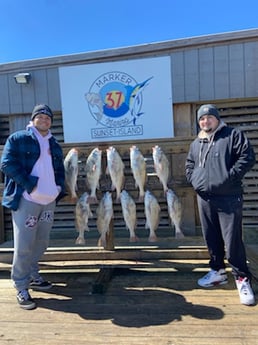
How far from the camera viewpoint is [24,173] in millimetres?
2904

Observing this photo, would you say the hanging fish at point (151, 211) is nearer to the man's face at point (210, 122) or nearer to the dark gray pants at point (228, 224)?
the dark gray pants at point (228, 224)

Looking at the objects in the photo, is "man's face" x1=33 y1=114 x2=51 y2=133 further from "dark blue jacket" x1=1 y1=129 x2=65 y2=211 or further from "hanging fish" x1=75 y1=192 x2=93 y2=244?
"hanging fish" x1=75 y1=192 x2=93 y2=244

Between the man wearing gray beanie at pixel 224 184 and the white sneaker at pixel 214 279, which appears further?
the white sneaker at pixel 214 279

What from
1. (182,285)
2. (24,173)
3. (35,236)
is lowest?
(182,285)

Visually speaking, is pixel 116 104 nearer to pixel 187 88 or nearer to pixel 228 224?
pixel 187 88

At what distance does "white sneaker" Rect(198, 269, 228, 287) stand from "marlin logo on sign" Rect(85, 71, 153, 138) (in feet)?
7.38

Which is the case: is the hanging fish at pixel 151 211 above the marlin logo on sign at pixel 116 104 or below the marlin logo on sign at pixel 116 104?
below

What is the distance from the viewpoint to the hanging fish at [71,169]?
11.2 ft

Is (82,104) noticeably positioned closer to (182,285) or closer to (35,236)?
(35,236)

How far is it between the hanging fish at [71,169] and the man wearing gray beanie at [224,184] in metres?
1.13

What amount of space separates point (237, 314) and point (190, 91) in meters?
3.00

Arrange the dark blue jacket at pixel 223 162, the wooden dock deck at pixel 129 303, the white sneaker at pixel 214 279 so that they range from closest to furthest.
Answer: the wooden dock deck at pixel 129 303 < the dark blue jacket at pixel 223 162 < the white sneaker at pixel 214 279

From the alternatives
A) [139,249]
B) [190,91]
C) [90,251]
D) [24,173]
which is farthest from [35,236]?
[190,91]

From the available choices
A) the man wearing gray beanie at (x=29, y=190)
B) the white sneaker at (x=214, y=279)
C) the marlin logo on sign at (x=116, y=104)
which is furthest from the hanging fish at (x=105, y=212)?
the marlin logo on sign at (x=116, y=104)
